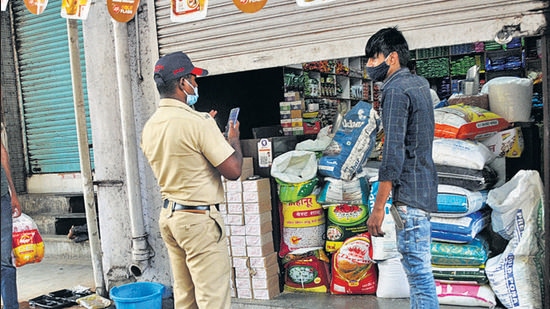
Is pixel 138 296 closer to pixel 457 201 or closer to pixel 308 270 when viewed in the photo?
pixel 308 270

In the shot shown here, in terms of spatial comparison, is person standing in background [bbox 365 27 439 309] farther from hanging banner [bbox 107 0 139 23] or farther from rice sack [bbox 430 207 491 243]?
hanging banner [bbox 107 0 139 23]

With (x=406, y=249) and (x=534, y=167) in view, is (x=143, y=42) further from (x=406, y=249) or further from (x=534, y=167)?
(x=534, y=167)

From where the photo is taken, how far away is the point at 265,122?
604cm

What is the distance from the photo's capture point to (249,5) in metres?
3.34

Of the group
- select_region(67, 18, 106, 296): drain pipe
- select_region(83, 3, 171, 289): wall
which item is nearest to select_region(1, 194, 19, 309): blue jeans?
select_region(67, 18, 106, 296): drain pipe

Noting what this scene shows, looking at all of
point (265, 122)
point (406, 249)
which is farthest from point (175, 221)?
A: point (265, 122)

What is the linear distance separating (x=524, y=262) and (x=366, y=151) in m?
1.36

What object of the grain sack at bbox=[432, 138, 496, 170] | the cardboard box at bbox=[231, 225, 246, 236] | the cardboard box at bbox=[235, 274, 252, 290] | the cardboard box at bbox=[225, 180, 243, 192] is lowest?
the cardboard box at bbox=[235, 274, 252, 290]

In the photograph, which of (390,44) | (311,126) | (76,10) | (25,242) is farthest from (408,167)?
(311,126)

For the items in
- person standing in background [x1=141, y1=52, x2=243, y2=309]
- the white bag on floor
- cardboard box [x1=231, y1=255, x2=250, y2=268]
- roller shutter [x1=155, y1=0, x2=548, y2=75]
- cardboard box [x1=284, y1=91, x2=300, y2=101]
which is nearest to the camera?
person standing in background [x1=141, y1=52, x2=243, y2=309]

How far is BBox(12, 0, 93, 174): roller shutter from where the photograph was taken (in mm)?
6531

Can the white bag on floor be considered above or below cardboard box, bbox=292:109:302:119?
below

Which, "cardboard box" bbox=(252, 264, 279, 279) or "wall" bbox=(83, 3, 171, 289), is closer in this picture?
"cardboard box" bbox=(252, 264, 279, 279)

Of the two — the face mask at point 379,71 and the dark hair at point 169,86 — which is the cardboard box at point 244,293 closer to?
the dark hair at point 169,86
